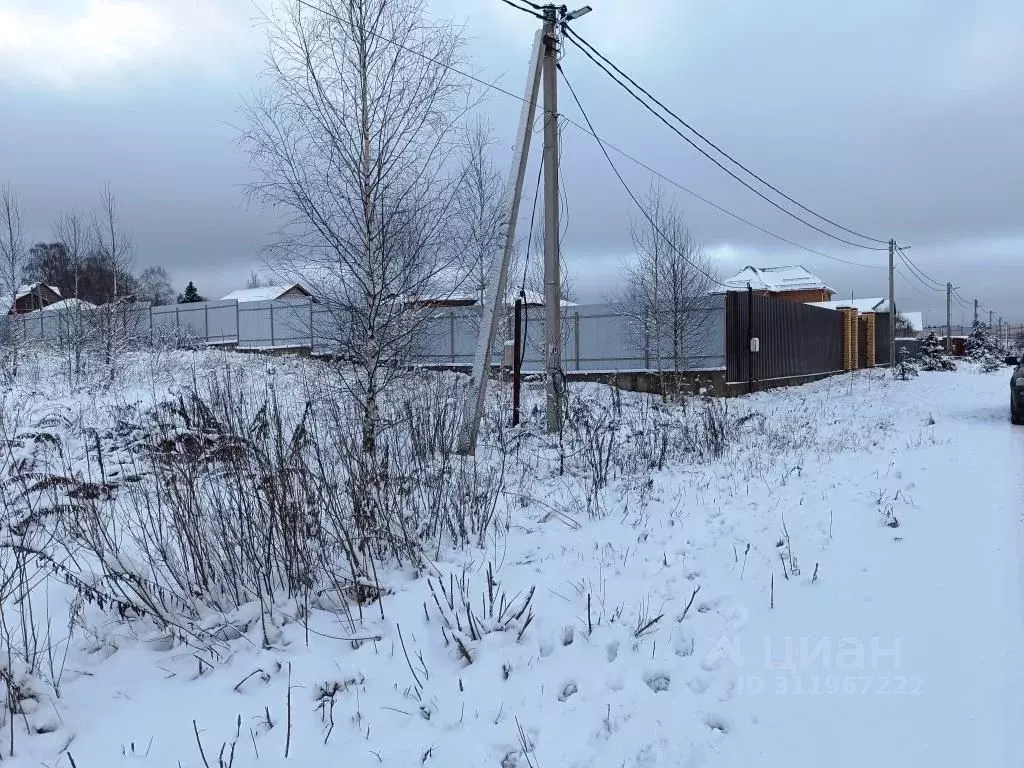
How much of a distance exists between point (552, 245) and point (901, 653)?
6.57 m

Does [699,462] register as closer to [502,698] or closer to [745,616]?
[745,616]

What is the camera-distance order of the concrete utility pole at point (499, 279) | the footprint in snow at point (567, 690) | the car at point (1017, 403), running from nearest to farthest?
1. the footprint in snow at point (567, 690)
2. the concrete utility pole at point (499, 279)
3. the car at point (1017, 403)

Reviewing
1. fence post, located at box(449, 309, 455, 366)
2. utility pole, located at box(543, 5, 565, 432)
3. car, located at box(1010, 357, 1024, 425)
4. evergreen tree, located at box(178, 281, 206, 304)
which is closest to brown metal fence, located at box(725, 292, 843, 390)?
car, located at box(1010, 357, 1024, 425)

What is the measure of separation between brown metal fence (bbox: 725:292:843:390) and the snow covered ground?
1282 centimetres

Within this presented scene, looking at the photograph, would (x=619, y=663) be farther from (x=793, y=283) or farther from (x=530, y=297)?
(x=793, y=283)

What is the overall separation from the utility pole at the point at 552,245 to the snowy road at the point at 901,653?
4194 millimetres

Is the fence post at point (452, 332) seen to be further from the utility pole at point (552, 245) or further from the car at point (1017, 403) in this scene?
the car at point (1017, 403)

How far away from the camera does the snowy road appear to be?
7.28 feet

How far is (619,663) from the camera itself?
2.79 meters

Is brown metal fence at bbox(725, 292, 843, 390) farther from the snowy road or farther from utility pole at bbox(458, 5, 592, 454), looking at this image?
the snowy road

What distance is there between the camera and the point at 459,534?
4266 millimetres

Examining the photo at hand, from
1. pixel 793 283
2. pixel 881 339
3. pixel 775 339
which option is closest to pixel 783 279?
pixel 793 283

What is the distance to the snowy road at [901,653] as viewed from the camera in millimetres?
2219

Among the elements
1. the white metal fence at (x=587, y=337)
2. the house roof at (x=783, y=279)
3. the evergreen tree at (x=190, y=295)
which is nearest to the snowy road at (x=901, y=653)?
the white metal fence at (x=587, y=337)
